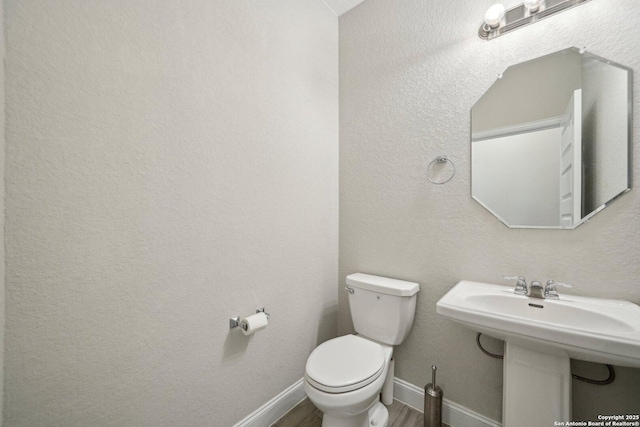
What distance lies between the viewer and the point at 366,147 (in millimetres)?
1692

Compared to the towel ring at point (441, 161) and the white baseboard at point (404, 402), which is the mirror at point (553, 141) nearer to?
the towel ring at point (441, 161)

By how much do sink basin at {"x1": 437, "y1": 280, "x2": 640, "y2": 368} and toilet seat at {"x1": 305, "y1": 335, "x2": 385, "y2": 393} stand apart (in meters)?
0.45

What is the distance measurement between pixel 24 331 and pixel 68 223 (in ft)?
1.05

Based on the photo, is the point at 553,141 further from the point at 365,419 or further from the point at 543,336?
the point at 365,419

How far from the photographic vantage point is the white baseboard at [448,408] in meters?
1.25

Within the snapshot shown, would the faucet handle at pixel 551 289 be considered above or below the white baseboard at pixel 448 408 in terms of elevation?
above

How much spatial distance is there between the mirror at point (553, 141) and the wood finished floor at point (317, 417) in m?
1.23

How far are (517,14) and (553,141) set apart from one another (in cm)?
65

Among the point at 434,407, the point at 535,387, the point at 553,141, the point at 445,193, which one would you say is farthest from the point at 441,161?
the point at 434,407

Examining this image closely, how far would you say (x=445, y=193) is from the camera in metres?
1.37

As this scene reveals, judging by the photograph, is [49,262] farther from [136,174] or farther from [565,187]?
[565,187]

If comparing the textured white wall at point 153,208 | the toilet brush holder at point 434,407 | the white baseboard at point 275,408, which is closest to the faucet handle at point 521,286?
the toilet brush holder at point 434,407

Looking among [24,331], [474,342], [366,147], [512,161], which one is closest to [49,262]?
[24,331]

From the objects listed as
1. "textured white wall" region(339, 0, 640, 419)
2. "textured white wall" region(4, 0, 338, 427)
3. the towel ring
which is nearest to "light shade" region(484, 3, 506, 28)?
"textured white wall" region(339, 0, 640, 419)
